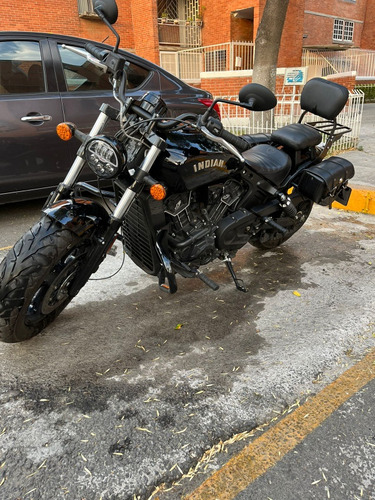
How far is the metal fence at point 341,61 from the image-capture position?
19.5 meters

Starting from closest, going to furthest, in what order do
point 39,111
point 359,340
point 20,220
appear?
point 359,340, point 39,111, point 20,220

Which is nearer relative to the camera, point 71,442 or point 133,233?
point 71,442

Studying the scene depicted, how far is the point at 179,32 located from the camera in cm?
1936

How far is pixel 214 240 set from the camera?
9.64 feet

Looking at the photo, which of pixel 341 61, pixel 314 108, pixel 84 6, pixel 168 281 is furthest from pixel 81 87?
pixel 341 61

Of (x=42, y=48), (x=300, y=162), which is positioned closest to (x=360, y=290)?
(x=300, y=162)

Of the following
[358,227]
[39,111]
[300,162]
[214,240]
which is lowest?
[358,227]

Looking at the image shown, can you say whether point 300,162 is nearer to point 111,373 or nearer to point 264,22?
point 111,373

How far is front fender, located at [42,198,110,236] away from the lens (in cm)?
240

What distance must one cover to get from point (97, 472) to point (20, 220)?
3.74m

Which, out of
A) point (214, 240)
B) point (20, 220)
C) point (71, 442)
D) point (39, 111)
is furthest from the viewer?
point (20, 220)

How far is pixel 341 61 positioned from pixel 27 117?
22.6m

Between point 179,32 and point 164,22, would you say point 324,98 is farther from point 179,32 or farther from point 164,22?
point 179,32

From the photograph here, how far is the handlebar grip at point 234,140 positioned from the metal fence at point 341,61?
732 inches
